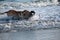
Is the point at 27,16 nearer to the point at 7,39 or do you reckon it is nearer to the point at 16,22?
the point at 16,22

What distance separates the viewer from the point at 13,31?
7.13ft

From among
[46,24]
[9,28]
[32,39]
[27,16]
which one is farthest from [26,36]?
[27,16]

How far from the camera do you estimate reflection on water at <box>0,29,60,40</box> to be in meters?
1.86

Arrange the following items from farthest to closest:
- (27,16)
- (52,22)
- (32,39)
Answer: (27,16) < (52,22) < (32,39)

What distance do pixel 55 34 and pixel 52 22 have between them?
0.56 meters

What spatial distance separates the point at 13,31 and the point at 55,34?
0.42m

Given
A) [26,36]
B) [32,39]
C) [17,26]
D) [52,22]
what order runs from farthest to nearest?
[52,22]
[17,26]
[26,36]
[32,39]

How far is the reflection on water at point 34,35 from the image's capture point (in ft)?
6.11

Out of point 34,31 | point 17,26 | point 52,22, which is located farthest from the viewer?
point 52,22

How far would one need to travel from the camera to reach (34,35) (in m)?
1.99

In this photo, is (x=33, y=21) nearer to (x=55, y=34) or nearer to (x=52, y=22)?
(x=52, y=22)

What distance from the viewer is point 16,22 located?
257cm

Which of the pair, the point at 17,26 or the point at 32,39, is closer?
the point at 32,39

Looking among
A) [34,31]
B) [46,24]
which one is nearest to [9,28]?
[34,31]
